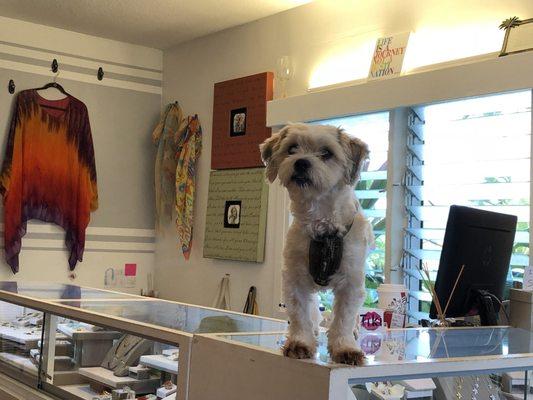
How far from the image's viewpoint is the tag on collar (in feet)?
3.78

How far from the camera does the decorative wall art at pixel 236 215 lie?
15.9ft

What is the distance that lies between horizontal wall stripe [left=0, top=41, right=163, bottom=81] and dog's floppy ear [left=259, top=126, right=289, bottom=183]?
4.63 m

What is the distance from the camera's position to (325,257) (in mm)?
1151

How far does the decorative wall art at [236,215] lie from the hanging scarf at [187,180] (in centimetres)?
21

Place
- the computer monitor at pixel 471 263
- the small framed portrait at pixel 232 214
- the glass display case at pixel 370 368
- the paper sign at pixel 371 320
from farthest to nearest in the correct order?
the small framed portrait at pixel 232 214, the computer monitor at pixel 471 263, the paper sign at pixel 371 320, the glass display case at pixel 370 368

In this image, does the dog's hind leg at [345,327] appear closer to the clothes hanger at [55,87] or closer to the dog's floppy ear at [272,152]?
the dog's floppy ear at [272,152]

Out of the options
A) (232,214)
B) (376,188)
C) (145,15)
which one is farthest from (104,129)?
(376,188)

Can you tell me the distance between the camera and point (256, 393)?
118cm

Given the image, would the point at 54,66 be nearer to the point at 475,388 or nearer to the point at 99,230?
the point at 99,230

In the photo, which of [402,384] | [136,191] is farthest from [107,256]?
[402,384]

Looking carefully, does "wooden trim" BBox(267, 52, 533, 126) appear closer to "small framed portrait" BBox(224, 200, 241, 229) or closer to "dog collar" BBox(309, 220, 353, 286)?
"small framed portrait" BBox(224, 200, 241, 229)

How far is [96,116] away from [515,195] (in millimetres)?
3632

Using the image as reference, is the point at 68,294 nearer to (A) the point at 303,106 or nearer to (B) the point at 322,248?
(B) the point at 322,248

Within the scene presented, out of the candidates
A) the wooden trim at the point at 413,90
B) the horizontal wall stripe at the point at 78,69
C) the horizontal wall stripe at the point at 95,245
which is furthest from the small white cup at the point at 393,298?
the horizontal wall stripe at the point at 78,69
